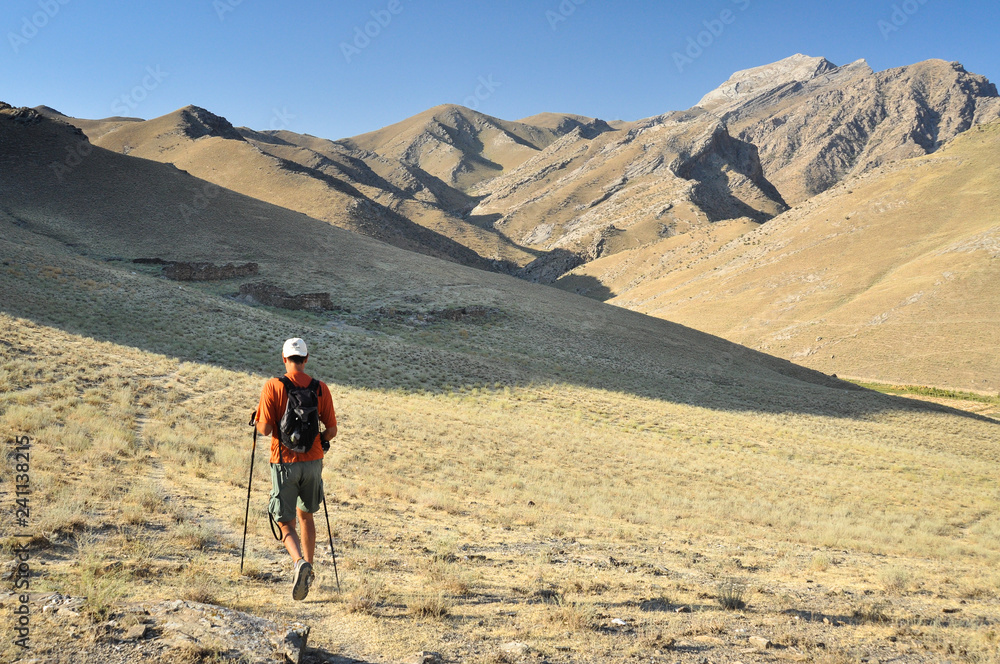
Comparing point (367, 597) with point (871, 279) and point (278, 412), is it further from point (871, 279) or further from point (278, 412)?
point (871, 279)

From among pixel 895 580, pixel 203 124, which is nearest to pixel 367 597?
pixel 895 580

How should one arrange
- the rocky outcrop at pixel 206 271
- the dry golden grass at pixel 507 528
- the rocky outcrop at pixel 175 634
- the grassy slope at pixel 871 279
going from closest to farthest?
the rocky outcrop at pixel 175 634
the dry golden grass at pixel 507 528
the rocky outcrop at pixel 206 271
the grassy slope at pixel 871 279

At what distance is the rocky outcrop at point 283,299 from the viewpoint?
131 feet

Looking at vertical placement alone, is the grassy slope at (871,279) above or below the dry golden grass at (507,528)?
A: above

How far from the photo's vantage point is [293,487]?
20.4 feet

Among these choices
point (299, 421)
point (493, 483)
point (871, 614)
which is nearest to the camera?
point (299, 421)

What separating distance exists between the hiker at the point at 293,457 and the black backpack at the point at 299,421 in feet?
0.04

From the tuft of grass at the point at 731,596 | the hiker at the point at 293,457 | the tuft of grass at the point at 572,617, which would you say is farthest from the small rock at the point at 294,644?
the tuft of grass at the point at 731,596

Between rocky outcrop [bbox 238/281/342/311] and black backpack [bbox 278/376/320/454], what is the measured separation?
3553cm

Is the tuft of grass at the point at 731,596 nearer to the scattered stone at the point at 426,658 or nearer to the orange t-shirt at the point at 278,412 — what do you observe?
the scattered stone at the point at 426,658

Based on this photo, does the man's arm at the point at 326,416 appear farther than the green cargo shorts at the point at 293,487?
Yes

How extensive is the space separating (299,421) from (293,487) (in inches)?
33.8

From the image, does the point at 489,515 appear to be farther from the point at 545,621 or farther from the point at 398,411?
the point at 398,411

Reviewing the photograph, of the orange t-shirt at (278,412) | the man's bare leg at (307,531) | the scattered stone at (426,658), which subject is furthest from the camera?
the man's bare leg at (307,531)
